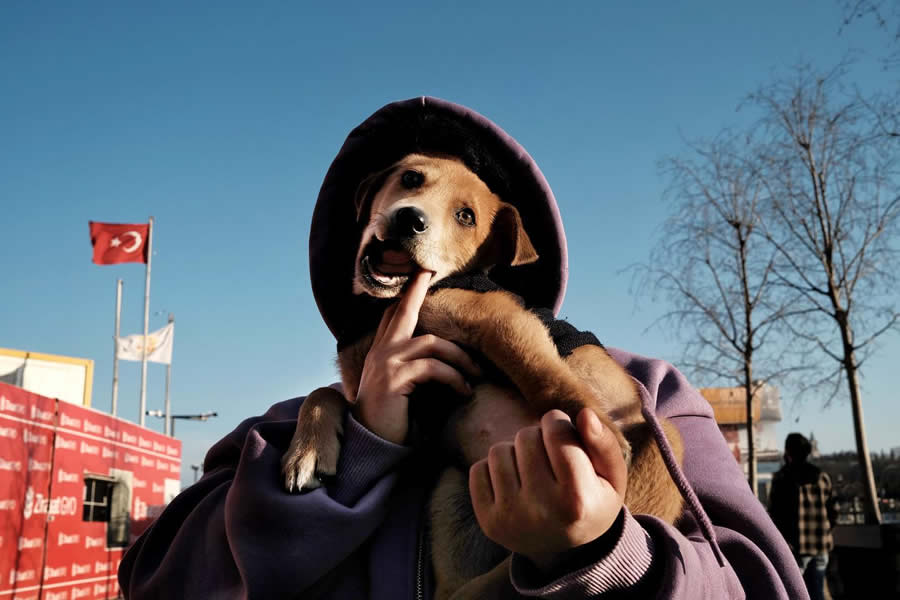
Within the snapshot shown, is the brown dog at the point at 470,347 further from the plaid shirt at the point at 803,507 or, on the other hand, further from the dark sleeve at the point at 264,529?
the plaid shirt at the point at 803,507

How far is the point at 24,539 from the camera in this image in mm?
11852

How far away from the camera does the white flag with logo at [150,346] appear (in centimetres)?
2895

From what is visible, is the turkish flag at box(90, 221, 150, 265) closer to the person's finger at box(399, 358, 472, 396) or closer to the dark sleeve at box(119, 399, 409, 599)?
the dark sleeve at box(119, 399, 409, 599)

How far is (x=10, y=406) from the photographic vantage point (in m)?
11.3

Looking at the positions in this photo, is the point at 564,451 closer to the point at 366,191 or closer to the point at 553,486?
the point at 553,486

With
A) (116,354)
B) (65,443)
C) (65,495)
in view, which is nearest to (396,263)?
(65,443)

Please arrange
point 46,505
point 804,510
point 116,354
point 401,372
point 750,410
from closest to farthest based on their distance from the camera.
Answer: point 401,372 < point 804,510 < point 46,505 < point 750,410 < point 116,354

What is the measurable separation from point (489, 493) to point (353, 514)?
0.63 m

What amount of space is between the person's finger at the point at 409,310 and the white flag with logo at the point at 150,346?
29.4m

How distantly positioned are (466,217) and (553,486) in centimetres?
125

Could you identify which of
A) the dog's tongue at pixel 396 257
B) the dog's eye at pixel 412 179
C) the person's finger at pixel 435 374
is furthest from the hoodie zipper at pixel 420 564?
the dog's eye at pixel 412 179

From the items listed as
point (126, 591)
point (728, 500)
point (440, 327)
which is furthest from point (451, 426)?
point (126, 591)

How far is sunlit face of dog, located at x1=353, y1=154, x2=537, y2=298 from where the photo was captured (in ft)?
6.91

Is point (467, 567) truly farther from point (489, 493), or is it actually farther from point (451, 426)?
point (489, 493)
